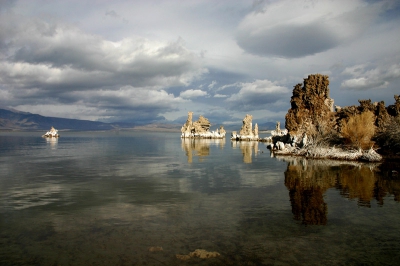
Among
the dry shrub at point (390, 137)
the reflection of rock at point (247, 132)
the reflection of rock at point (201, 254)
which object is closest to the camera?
the reflection of rock at point (201, 254)

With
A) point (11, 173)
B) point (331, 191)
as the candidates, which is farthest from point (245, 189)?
point (11, 173)

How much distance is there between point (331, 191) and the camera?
19875 millimetres

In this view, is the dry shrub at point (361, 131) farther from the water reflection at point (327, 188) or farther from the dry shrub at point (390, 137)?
the water reflection at point (327, 188)

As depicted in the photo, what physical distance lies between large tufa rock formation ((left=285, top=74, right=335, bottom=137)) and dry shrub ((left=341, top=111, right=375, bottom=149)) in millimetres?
13033

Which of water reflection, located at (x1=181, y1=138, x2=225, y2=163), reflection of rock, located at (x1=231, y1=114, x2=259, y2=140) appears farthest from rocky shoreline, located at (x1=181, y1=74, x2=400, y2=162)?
reflection of rock, located at (x1=231, y1=114, x2=259, y2=140)

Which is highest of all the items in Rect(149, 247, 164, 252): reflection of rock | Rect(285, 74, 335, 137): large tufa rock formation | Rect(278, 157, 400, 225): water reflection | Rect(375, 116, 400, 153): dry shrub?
Rect(285, 74, 335, 137): large tufa rock formation

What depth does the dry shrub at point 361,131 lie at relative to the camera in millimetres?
40062

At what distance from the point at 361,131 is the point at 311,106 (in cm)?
1791

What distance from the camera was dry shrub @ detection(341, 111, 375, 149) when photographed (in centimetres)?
4006

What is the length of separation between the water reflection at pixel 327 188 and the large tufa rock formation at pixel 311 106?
26918mm

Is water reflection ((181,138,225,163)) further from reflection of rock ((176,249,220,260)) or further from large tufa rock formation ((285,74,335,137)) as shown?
reflection of rock ((176,249,220,260))

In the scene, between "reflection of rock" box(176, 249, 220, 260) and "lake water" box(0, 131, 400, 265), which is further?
"lake water" box(0, 131, 400, 265)

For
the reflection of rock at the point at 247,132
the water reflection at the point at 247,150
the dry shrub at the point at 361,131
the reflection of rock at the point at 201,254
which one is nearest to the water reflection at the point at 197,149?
the water reflection at the point at 247,150

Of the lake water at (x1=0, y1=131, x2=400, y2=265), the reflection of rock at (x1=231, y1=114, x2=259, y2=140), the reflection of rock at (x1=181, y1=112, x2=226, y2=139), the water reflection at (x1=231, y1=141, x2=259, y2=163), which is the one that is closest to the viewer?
the lake water at (x1=0, y1=131, x2=400, y2=265)
